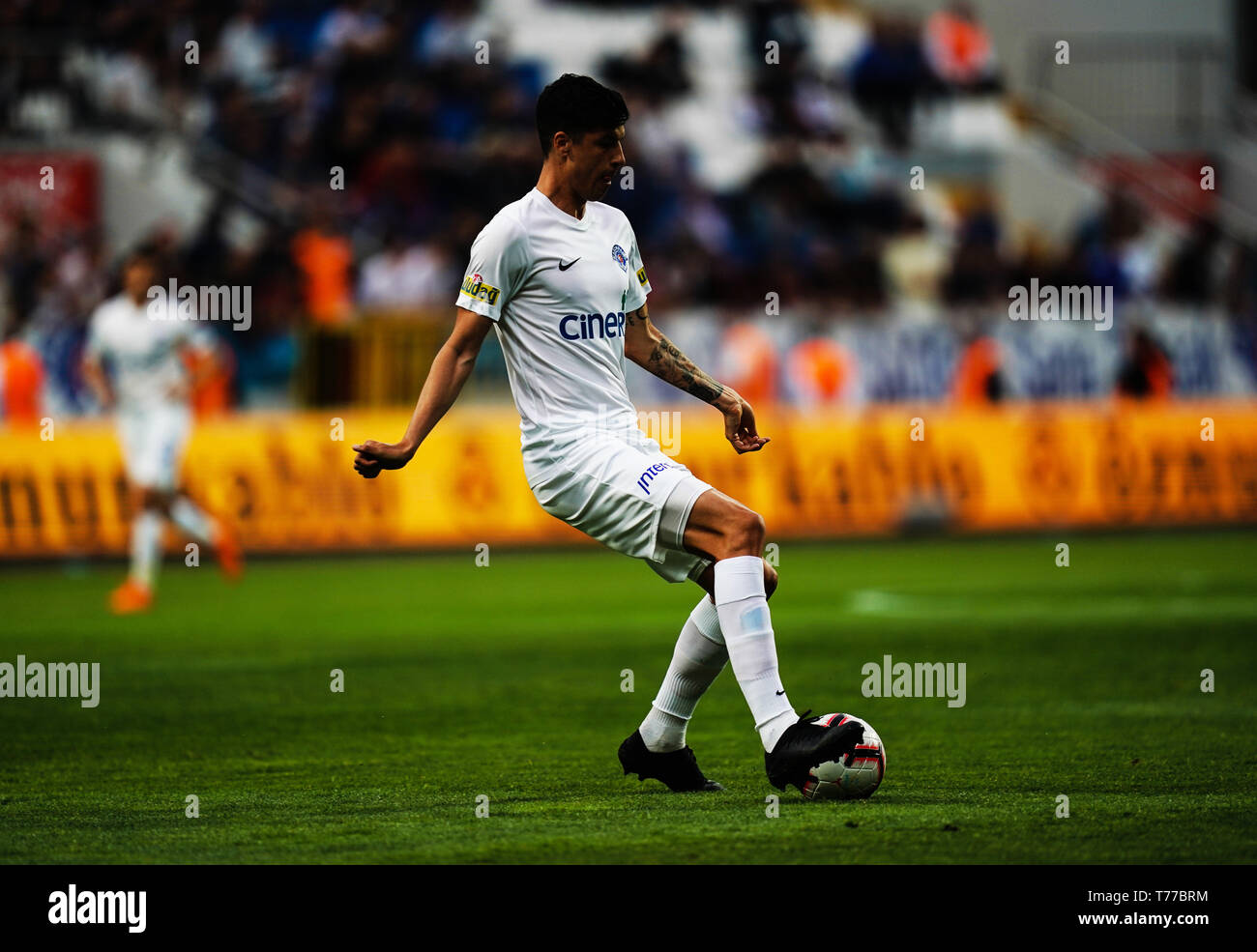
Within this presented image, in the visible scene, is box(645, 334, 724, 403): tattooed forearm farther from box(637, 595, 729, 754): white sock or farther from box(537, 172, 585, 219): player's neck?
box(637, 595, 729, 754): white sock

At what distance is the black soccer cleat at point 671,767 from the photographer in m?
7.28

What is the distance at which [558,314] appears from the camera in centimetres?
702

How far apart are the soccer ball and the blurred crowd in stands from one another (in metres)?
16.6

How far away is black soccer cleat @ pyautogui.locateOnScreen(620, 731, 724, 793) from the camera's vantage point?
7.28 meters

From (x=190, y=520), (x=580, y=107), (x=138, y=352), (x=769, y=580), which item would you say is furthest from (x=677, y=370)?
(x=190, y=520)

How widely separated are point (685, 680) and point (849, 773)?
0.80 metres

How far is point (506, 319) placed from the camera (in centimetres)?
705

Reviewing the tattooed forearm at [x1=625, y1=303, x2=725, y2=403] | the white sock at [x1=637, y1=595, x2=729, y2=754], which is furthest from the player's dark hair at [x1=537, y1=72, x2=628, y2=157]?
the white sock at [x1=637, y1=595, x2=729, y2=754]

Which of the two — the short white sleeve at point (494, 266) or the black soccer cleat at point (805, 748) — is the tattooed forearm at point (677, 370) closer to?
the short white sleeve at point (494, 266)

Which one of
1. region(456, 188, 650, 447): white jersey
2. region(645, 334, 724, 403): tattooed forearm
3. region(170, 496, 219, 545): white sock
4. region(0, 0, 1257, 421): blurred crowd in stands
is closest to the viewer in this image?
region(456, 188, 650, 447): white jersey

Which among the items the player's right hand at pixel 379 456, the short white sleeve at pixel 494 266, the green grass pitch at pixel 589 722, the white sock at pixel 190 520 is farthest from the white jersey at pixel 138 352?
the player's right hand at pixel 379 456

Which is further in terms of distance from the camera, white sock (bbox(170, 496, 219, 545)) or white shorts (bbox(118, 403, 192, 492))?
white sock (bbox(170, 496, 219, 545))

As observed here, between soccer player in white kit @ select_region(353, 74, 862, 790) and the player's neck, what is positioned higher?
the player's neck
